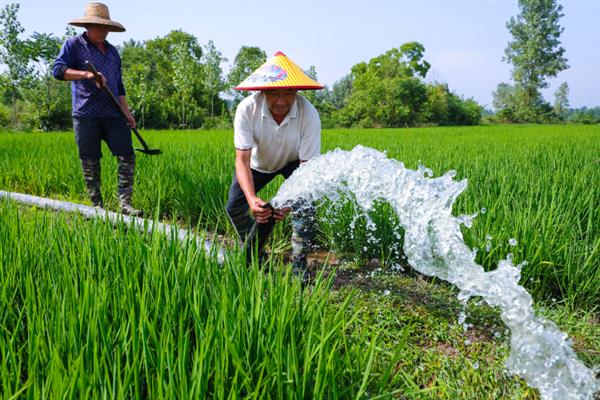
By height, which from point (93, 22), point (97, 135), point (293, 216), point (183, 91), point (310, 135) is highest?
point (183, 91)

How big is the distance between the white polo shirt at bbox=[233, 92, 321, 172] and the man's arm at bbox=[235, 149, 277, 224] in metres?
0.05

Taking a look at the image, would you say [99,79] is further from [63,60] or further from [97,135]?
[97,135]

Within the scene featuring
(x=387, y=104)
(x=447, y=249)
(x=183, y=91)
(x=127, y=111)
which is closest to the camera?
(x=447, y=249)

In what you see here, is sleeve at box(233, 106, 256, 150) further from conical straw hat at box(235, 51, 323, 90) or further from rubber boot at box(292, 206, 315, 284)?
rubber boot at box(292, 206, 315, 284)

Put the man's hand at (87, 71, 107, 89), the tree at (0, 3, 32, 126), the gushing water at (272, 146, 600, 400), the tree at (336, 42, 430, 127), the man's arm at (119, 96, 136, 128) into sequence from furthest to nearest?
the tree at (336, 42, 430, 127), the tree at (0, 3, 32, 126), the man's arm at (119, 96, 136, 128), the man's hand at (87, 71, 107, 89), the gushing water at (272, 146, 600, 400)

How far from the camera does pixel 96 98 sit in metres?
3.51

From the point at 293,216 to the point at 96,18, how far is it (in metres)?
2.25

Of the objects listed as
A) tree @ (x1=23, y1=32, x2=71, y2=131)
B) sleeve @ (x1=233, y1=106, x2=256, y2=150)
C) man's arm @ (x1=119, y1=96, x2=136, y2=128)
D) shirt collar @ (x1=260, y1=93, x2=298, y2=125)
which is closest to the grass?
sleeve @ (x1=233, y1=106, x2=256, y2=150)

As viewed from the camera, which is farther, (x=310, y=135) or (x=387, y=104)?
(x=387, y=104)

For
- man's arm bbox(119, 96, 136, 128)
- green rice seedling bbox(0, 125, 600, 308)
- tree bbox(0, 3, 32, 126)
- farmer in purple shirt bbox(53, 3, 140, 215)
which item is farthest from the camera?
tree bbox(0, 3, 32, 126)

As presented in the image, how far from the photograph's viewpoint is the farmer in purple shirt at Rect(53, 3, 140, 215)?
3363 mm

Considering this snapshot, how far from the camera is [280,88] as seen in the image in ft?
6.69

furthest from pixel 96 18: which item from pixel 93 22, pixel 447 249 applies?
pixel 447 249

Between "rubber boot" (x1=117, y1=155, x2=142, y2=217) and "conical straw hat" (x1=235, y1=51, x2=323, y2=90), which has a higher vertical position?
"conical straw hat" (x1=235, y1=51, x2=323, y2=90)
